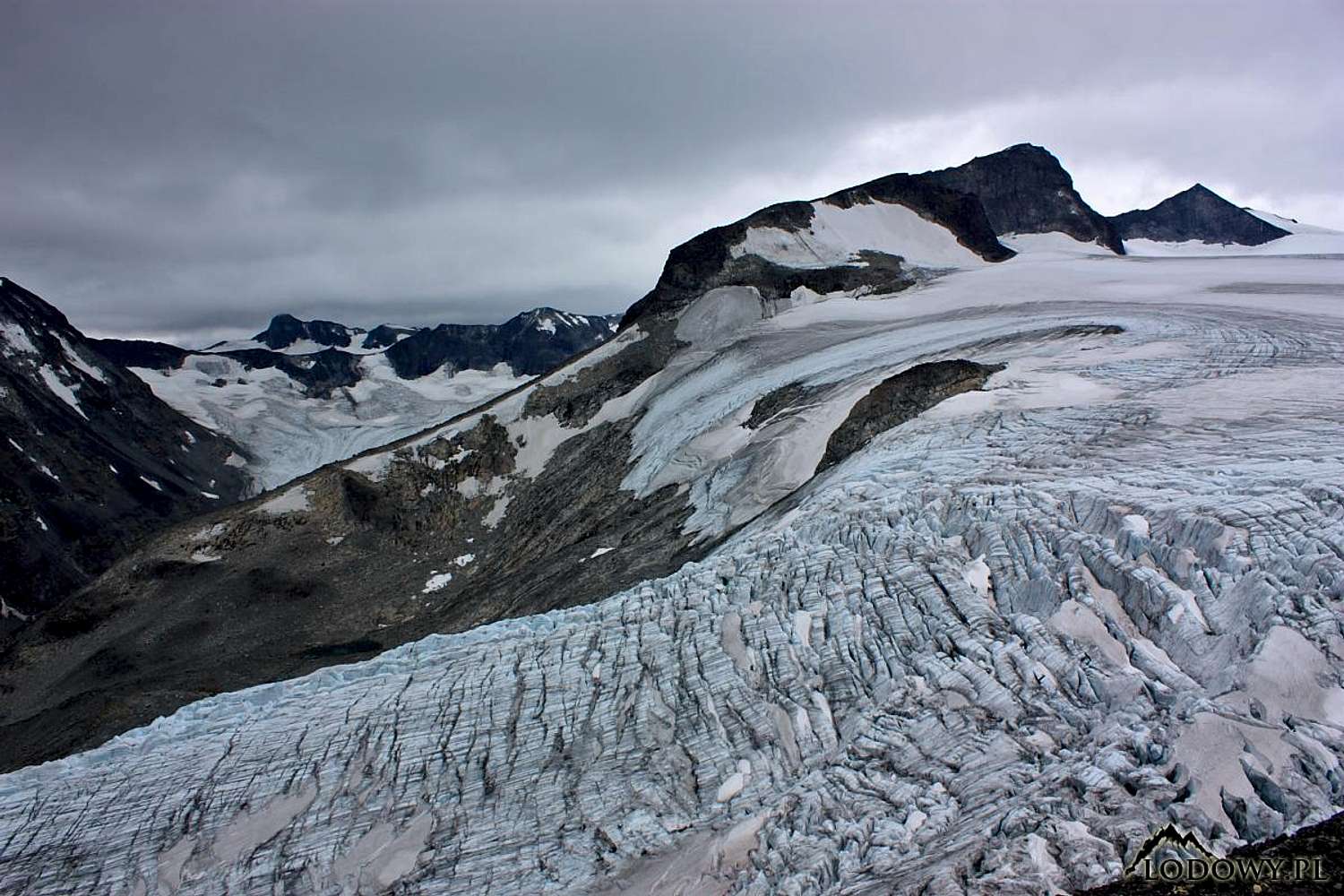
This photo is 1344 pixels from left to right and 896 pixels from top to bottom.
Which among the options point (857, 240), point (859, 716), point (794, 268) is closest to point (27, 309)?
point (794, 268)

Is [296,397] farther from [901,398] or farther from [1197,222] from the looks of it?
[1197,222]

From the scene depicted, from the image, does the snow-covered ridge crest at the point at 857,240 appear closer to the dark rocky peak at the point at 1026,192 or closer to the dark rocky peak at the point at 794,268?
the dark rocky peak at the point at 794,268

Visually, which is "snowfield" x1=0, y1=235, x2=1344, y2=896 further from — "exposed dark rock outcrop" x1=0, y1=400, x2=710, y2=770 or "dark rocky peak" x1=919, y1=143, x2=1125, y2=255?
"dark rocky peak" x1=919, y1=143, x2=1125, y2=255

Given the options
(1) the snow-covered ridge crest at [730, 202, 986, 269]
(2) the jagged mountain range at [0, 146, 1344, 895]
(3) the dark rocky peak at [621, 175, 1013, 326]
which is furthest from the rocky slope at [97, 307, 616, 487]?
(2) the jagged mountain range at [0, 146, 1344, 895]

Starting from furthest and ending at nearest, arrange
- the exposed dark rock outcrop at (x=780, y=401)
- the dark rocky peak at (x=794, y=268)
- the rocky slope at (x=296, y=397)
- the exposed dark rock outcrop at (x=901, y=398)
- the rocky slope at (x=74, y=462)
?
Answer: 1. the rocky slope at (x=296, y=397)
2. the rocky slope at (x=74, y=462)
3. the dark rocky peak at (x=794, y=268)
4. the exposed dark rock outcrop at (x=780, y=401)
5. the exposed dark rock outcrop at (x=901, y=398)

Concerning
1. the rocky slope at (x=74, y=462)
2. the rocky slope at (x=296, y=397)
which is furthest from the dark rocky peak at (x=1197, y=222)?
the rocky slope at (x=74, y=462)

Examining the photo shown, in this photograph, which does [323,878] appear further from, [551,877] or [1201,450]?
[1201,450]

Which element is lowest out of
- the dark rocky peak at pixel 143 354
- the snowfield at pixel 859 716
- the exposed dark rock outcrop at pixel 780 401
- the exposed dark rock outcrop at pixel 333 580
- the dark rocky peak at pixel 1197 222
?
the exposed dark rock outcrop at pixel 333 580
